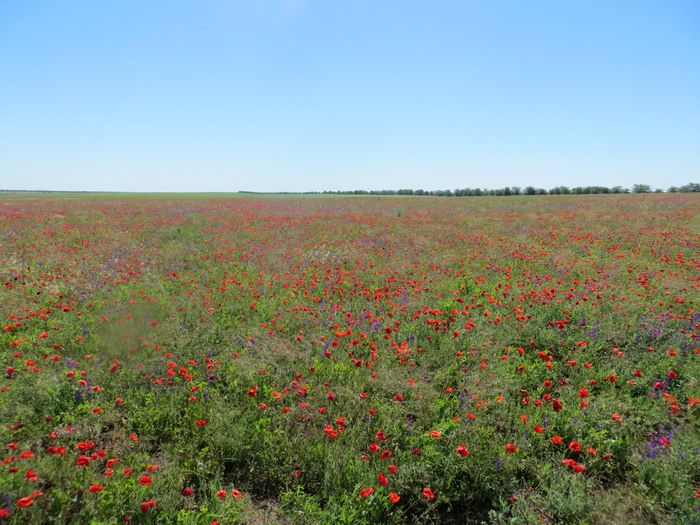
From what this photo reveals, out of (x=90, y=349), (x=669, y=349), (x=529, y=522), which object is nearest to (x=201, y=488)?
(x=529, y=522)

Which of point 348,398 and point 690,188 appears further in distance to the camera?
point 690,188

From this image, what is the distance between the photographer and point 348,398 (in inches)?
153

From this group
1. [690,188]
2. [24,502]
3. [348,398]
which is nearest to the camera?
[24,502]

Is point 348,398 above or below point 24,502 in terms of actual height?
below

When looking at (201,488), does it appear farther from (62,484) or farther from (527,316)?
(527,316)

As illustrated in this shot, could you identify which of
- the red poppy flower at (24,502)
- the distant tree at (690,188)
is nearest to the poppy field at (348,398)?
the red poppy flower at (24,502)

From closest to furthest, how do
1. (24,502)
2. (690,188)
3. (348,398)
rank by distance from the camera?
(24,502), (348,398), (690,188)

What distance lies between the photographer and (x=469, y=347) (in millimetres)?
4957

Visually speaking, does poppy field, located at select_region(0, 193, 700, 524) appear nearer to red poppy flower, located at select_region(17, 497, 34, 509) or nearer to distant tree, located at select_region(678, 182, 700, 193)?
red poppy flower, located at select_region(17, 497, 34, 509)

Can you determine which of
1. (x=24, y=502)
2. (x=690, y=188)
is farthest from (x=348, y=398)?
(x=690, y=188)

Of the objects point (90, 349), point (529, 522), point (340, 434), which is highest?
point (90, 349)

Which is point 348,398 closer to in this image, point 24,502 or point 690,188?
point 24,502

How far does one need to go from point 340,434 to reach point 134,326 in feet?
13.5

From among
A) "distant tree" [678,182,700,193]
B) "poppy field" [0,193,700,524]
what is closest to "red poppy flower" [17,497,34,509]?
"poppy field" [0,193,700,524]
